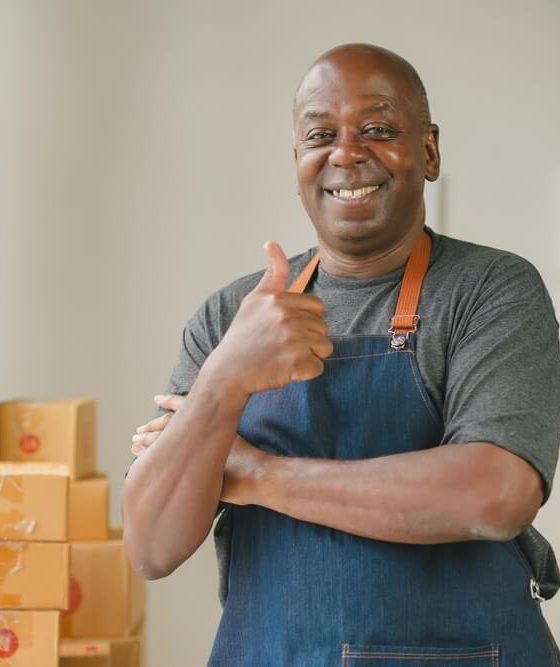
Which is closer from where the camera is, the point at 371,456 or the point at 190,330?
the point at 371,456

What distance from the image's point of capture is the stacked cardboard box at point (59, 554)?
213 centimetres

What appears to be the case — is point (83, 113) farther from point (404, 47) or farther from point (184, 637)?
point (184, 637)

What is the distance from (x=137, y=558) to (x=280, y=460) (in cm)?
Answer: 26

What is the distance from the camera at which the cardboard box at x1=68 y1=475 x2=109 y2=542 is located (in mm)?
2586

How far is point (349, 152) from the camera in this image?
1453 millimetres

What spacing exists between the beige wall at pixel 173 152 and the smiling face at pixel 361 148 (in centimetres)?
190

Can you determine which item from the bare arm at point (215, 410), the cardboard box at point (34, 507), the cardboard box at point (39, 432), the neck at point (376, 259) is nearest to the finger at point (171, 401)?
the bare arm at point (215, 410)

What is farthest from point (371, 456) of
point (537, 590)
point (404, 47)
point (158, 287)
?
point (404, 47)

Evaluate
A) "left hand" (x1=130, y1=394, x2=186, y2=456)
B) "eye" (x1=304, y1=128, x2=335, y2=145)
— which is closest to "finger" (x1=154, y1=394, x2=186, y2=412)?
"left hand" (x1=130, y1=394, x2=186, y2=456)

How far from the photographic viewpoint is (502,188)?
338cm

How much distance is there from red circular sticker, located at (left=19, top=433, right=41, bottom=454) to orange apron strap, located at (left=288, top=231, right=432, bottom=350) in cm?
131

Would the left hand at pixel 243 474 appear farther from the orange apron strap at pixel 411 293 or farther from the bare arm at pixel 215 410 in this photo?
the orange apron strap at pixel 411 293

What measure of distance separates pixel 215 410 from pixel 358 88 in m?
0.51

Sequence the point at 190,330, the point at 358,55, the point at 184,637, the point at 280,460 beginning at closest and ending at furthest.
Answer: the point at 280,460, the point at 358,55, the point at 190,330, the point at 184,637
